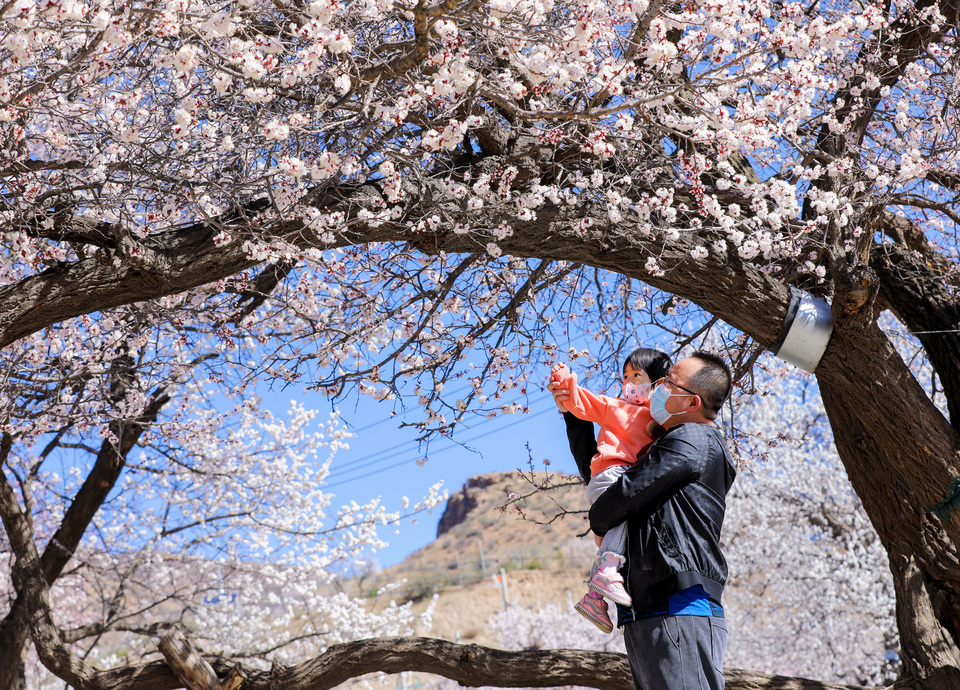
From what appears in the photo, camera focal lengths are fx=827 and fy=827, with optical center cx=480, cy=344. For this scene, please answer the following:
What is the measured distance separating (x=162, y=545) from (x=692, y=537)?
738 cm

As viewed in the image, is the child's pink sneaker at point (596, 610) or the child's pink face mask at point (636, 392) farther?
the child's pink face mask at point (636, 392)

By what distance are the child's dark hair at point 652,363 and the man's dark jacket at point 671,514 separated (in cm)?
59

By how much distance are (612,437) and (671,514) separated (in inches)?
14.4

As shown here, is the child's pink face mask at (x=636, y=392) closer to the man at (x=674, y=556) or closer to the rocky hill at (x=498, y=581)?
the man at (x=674, y=556)

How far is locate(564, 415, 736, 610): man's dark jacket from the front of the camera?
7.52 ft

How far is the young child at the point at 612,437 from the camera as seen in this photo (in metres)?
2.35

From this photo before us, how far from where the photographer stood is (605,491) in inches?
93.7

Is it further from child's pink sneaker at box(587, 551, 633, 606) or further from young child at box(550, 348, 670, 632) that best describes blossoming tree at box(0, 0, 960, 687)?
child's pink sneaker at box(587, 551, 633, 606)

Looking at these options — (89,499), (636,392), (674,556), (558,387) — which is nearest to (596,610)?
(674,556)

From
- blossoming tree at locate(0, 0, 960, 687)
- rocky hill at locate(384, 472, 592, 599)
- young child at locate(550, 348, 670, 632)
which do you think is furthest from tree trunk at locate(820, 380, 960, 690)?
rocky hill at locate(384, 472, 592, 599)

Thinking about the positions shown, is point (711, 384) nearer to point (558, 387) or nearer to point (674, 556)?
point (558, 387)

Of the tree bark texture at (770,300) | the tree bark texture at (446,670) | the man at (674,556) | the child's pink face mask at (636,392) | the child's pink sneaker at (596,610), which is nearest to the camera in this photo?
the man at (674,556)

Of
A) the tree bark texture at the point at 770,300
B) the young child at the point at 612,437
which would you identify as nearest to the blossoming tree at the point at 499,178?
the tree bark texture at the point at 770,300

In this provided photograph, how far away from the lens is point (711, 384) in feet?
8.48
